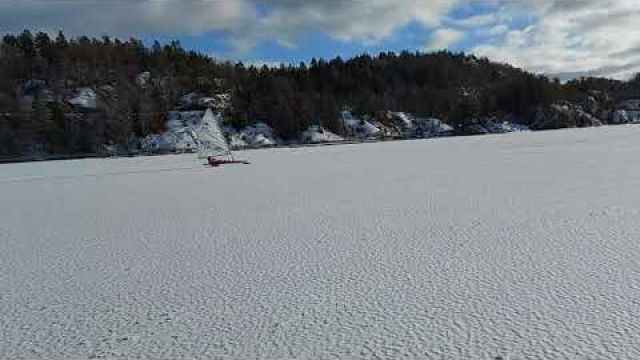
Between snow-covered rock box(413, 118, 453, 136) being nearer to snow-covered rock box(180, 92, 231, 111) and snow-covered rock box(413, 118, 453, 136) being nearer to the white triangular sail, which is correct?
snow-covered rock box(180, 92, 231, 111)

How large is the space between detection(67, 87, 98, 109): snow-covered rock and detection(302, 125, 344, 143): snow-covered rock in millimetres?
31557

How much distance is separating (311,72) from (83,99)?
141 feet

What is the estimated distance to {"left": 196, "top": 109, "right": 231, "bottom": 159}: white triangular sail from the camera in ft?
78.0

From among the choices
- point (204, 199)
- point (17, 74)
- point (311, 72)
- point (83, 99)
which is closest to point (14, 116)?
point (83, 99)

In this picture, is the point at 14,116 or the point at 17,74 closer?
the point at 14,116

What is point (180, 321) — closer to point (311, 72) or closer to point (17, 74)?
point (17, 74)

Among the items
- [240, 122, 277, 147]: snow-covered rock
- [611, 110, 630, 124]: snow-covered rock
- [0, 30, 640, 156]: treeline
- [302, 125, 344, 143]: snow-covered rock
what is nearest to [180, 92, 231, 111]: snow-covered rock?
[0, 30, 640, 156]: treeline

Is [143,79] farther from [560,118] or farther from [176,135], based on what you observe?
[560,118]

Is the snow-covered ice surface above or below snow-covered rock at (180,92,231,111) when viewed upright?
below

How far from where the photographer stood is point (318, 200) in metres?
10.1

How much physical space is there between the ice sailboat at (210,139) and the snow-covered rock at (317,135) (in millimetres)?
50023

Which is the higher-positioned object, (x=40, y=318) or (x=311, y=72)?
(x=311, y=72)

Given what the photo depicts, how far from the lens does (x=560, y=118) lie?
91625 millimetres

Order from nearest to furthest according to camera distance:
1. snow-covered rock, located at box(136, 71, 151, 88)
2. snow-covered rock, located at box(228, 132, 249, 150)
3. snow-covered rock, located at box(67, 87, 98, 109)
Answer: snow-covered rock, located at box(228, 132, 249, 150)
snow-covered rock, located at box(67, 87, 98, 109)
snow-covered rock, located at box(136, 71, 151, 88)
